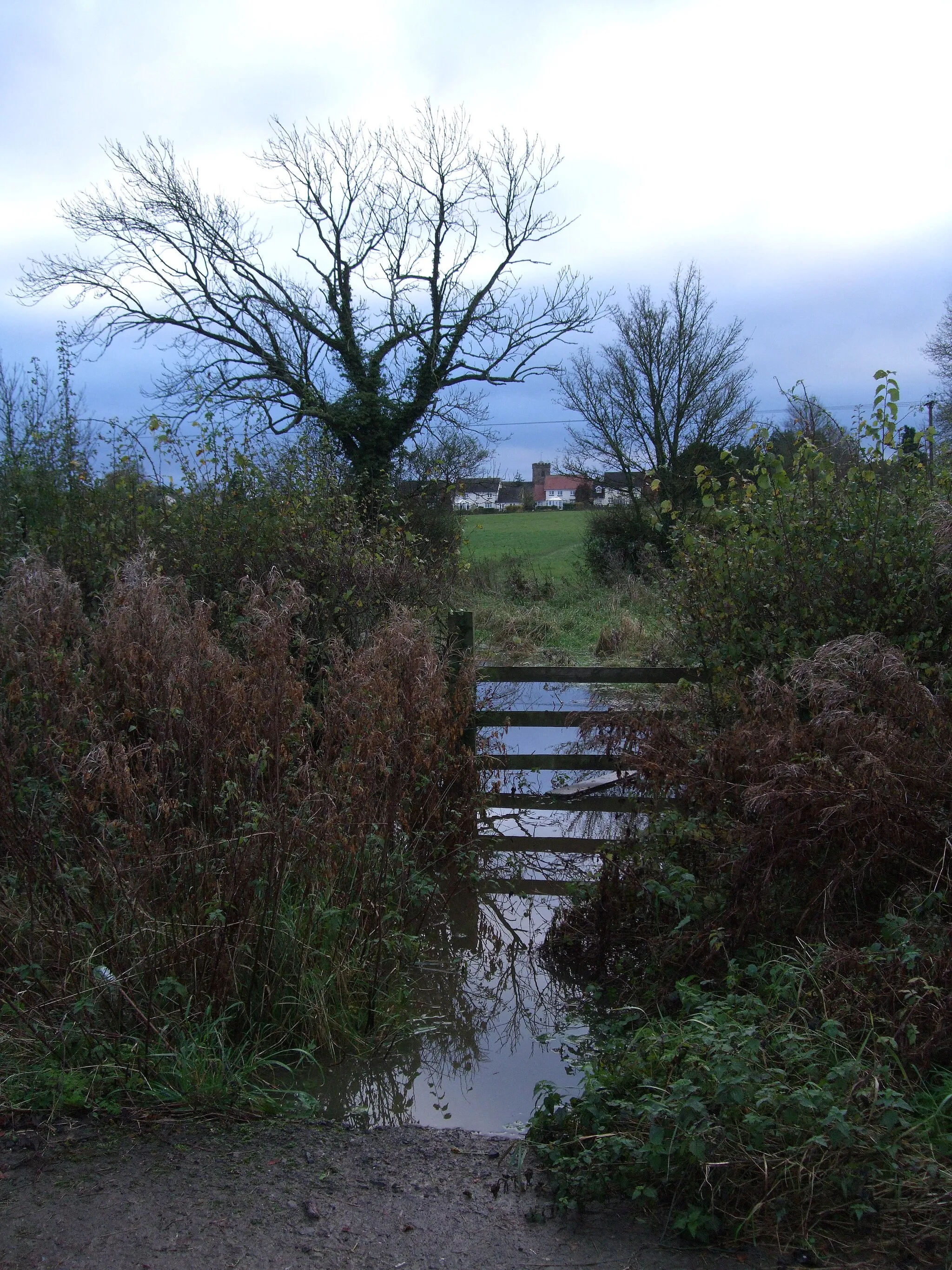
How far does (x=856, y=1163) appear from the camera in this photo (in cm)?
301

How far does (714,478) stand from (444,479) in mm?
15411

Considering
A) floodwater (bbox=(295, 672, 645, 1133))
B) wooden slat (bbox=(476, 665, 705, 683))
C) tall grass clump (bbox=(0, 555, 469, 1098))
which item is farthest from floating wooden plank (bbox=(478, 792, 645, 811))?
tall grass clump (bbox=(0, 555, 469, 1098))

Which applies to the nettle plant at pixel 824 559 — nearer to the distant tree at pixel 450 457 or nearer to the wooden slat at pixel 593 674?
the wooden slat at pixel 593 674

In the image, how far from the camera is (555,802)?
8023mm

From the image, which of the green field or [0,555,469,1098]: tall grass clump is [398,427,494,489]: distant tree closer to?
the green field

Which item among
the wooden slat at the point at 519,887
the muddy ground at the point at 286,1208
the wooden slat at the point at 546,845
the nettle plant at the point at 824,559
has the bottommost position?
→ the wooden slat at the point at 519,887

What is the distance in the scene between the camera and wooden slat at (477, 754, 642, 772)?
7.48m

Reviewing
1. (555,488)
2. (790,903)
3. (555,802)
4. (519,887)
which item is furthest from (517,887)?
(555,488)

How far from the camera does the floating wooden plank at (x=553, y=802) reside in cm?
754

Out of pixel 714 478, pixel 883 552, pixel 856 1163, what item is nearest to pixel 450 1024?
pixel 856 1163

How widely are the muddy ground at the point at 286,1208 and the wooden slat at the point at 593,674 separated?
13.8 ft

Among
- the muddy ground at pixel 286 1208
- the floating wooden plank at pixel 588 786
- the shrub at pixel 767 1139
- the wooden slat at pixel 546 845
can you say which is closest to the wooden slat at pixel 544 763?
the wooden slat at pixel 546 845

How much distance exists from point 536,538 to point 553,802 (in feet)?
78.6

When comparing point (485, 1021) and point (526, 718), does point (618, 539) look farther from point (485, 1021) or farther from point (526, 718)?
point (485, 1021)
